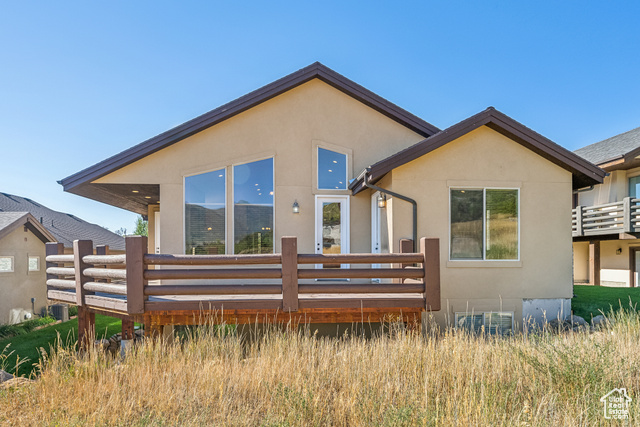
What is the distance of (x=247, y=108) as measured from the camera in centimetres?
887

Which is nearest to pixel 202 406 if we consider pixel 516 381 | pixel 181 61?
pixel 516 381

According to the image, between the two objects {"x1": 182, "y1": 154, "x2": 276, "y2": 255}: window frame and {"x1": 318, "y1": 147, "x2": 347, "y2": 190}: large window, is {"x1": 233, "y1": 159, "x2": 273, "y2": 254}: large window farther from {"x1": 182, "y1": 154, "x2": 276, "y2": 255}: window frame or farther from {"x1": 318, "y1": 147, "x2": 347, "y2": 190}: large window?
{"x1": 318, "y1": 147, "x2": 347, "y2": 190}: large window

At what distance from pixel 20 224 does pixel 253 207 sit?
1368 cm

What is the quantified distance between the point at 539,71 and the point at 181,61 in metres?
19.4

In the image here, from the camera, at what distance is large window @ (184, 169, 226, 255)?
28.0 feet

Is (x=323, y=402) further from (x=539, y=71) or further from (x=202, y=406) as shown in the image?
(x=539, y=71)

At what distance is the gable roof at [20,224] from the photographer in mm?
15164

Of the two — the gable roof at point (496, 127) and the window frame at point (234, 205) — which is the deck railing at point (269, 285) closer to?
the gable roof at point (496, 127)

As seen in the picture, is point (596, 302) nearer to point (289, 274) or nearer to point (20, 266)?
point (289, 274)

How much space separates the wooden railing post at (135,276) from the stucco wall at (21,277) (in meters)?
14.1

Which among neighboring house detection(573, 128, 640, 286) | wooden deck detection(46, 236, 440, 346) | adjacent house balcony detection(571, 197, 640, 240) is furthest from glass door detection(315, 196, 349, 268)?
neighboring house detection(573, 128, 640, 286)

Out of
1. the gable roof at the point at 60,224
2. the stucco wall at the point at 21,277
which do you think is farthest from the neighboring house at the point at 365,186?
the gable roof at the point at 60,224

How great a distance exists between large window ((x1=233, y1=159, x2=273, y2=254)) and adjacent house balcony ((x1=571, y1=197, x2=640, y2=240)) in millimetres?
11361

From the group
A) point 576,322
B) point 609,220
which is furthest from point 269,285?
point 609,220
